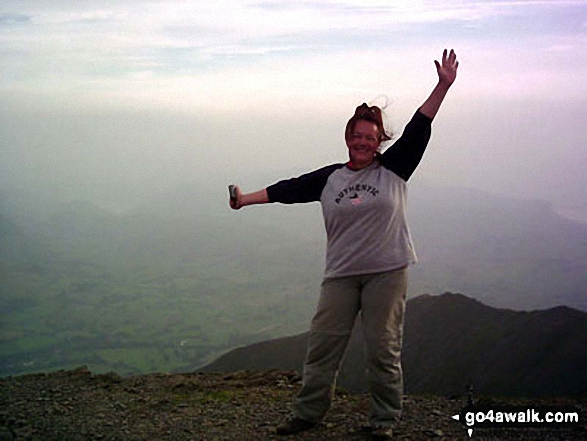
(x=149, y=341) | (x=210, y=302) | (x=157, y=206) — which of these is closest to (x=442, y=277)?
(x=210, y=302)

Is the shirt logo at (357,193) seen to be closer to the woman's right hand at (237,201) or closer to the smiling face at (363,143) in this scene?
the smiling face at (363,143)

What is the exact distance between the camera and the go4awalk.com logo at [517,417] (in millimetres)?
6047

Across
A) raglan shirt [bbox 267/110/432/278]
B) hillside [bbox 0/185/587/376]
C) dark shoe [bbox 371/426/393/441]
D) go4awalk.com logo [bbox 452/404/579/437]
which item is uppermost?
raglan shirt [bbox 267/110/432/278]

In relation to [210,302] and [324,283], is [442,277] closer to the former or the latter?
[210,302]

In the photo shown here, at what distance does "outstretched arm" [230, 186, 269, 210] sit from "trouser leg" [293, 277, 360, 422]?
847 mm

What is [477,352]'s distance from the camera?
64.1ft

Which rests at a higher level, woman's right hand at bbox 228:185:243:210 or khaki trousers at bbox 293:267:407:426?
woman's right hand at bbox 228:185:243:210

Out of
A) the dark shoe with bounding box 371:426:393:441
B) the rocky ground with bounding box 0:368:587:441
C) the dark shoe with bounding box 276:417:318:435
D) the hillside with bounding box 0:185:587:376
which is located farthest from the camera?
the hillside with bounding box 0:185:587:376

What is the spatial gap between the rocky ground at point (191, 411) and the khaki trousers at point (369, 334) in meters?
0.46

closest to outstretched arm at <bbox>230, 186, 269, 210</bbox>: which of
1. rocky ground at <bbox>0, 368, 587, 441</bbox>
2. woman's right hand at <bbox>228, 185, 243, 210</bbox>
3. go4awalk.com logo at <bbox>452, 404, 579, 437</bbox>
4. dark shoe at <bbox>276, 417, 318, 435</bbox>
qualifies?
woman's right hand at <bbox>228, 185, 243, 210</bbox>

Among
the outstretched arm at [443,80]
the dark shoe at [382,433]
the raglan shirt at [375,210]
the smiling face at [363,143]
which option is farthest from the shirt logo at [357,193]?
the dark shoe at [382,433]

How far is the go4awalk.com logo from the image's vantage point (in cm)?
605

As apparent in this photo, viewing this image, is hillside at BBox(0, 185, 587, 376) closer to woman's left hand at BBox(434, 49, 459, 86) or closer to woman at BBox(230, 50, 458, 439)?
woman at BBox(230, 50, 458, 439)

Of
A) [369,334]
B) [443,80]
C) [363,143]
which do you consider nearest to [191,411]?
[369,334]
